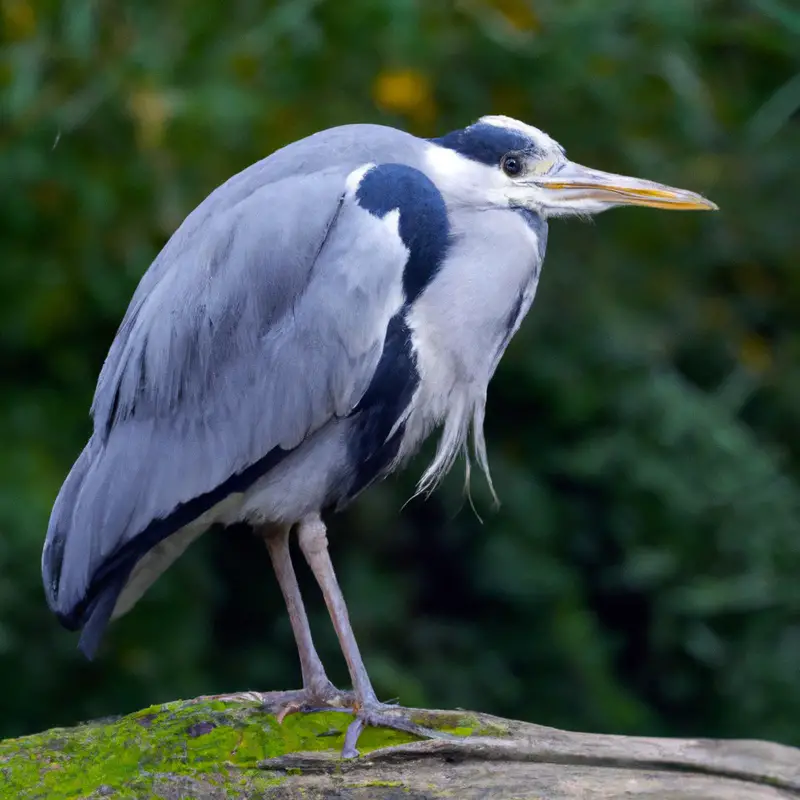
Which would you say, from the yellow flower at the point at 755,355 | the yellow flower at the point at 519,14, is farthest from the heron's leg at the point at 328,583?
the yellow flower at the point at 755,355

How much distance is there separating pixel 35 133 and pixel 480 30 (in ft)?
4.08

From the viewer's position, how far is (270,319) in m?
2.31

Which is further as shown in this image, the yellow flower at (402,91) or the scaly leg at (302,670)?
the yellow flower at (402,91)

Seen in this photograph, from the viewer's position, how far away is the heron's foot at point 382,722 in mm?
2264

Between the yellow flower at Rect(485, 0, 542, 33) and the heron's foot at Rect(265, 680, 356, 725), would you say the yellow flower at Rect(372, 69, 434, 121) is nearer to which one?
the yellow flower at Rect(485, 0, 542, 33)

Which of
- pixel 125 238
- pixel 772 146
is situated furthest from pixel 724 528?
pixel 125 238

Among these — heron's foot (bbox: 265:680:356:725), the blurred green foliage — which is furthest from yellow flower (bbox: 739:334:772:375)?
heron's foot (bbox: 265:680:356:725)

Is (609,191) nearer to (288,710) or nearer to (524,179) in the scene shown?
(524,179)

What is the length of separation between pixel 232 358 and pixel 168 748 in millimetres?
678

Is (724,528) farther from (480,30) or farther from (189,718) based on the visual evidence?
(189,718)

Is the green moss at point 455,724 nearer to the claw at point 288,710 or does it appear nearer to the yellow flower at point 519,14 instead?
the claw at point 288,710

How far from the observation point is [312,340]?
7.50 feet

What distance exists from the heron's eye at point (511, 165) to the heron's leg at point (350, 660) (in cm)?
72

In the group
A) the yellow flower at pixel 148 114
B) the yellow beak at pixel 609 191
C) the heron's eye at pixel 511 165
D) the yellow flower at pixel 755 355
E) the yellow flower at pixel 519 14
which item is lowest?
the yellow flower at pixel 755 355
